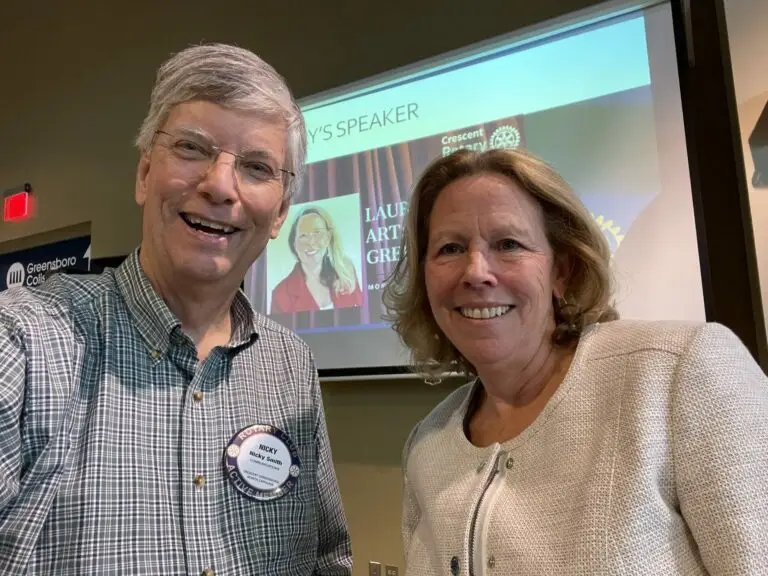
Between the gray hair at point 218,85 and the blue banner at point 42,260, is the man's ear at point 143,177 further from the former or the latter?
the blue banner at point 42,260

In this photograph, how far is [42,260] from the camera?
4.26 meters

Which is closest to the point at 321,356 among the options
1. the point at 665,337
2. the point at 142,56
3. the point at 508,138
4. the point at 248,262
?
the point at 508,138

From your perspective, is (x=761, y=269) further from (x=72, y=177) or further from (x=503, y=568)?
(x=72, y=177)

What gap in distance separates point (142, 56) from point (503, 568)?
3.69 metres

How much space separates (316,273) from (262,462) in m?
1.68

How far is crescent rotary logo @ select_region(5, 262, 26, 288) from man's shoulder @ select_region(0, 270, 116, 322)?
379cm

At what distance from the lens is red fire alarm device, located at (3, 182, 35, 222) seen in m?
4.25

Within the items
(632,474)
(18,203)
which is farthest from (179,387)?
(18,203)

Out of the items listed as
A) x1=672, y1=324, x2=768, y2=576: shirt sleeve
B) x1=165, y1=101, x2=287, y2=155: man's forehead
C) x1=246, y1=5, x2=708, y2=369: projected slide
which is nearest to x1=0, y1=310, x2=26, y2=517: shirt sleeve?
x1=165, y1=101, x2=287, y2=155: man's forehead

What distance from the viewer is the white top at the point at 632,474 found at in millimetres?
855

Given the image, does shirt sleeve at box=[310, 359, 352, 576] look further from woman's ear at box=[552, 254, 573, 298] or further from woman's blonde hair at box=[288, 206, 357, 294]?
woman's blonde hair at box=[288, 206, 357, 294]

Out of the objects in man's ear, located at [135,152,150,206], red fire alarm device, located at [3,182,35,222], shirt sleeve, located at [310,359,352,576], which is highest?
red fire alarm device, located at [3,182,35,222]

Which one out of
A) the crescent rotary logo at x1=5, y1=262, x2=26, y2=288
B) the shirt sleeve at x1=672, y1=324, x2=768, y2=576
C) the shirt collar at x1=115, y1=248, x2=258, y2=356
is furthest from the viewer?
the crescent rotary logo at x1=5, y1=262, x2=26, y2=288

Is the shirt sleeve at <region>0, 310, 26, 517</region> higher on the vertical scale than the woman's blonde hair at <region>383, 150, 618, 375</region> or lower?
lower
